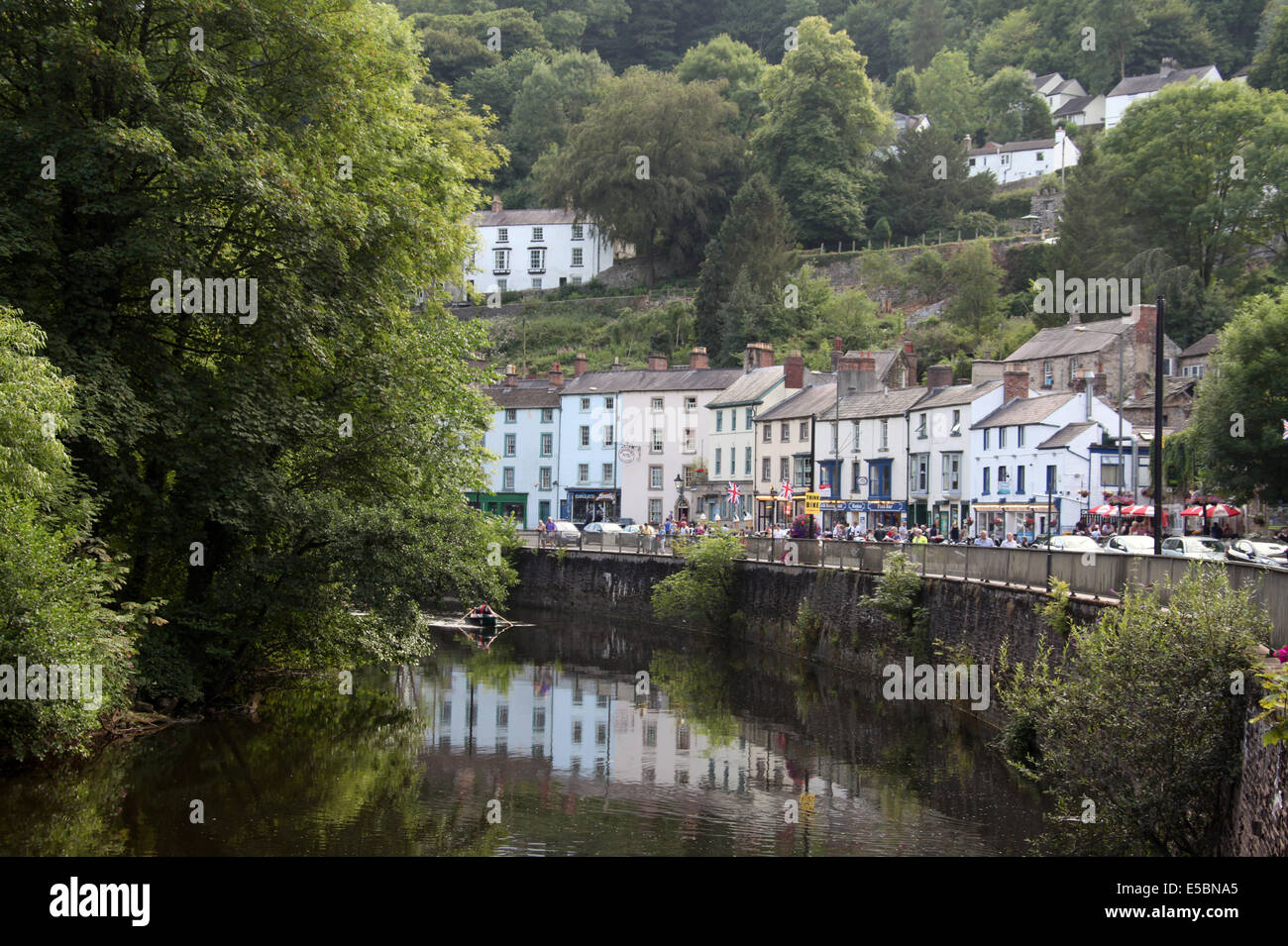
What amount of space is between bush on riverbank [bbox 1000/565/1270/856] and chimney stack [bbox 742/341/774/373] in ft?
191

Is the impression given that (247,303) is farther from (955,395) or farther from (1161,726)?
(955,395)

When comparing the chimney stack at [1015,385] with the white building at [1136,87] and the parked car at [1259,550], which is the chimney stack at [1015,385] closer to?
the parked car at [1259,550]

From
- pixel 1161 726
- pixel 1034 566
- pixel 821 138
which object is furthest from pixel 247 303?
pixel 821 138

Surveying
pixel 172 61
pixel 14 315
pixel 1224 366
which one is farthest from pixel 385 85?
pixel 1224 366

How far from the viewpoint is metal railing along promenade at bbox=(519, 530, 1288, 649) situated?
15625 mm

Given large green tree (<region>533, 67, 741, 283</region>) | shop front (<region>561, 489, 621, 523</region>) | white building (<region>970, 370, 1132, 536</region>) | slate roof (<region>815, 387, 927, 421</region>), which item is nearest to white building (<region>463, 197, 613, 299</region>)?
large green tree (<region>533, 67, 741, 283</region>)

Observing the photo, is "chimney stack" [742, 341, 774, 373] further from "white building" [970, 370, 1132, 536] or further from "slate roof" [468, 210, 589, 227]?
"slate roof" [468, 210, 589, 227]

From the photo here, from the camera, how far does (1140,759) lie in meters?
14.3

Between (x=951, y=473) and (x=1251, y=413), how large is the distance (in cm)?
1575

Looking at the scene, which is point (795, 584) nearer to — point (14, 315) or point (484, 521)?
point (484, 521)

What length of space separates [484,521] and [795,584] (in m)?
14.8

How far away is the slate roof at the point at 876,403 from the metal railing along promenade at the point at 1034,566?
15446 mm

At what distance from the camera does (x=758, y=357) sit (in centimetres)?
7388
